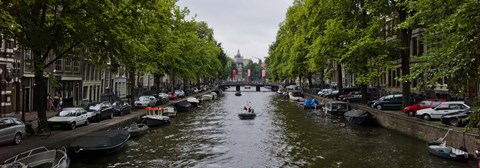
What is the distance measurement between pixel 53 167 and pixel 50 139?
22.1 feet

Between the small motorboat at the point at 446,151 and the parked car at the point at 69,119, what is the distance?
74.0 ft

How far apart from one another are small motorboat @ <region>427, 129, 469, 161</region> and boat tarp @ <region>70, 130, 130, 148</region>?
704 inches

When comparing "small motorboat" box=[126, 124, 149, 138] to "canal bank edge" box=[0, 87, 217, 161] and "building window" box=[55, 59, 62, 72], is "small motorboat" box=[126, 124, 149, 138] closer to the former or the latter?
"canal bank edge" box=[0, 87, 217, 161]

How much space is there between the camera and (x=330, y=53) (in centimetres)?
3975

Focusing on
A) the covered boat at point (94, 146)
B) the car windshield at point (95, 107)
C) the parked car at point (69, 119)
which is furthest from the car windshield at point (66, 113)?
the covered boat at point (94, 146)

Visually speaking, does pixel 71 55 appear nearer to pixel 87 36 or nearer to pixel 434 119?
pixel 87 36

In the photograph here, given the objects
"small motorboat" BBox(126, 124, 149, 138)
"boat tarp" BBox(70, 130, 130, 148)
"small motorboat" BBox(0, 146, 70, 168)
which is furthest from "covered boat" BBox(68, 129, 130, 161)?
"small motorboat" BBox(126, 124, 149, 138)

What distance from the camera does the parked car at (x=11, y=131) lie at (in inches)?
774

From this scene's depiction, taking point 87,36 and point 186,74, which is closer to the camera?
point 87,36

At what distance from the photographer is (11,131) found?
20.2 m

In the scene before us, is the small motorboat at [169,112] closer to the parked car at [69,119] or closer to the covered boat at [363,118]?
the parked car at [69,119]

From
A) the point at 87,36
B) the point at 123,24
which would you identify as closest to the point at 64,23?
the point at 87,36

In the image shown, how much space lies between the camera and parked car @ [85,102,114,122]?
103 feet

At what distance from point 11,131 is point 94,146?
13.4 ft
